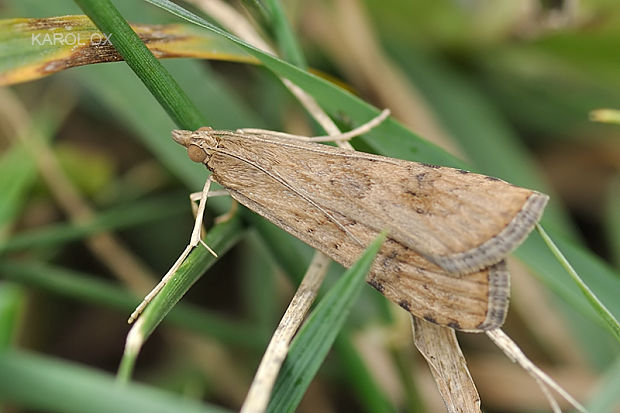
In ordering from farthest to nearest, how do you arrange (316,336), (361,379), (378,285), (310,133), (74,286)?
(310,133) < (74,286) < (361,379) < (378,285) < (316,336)

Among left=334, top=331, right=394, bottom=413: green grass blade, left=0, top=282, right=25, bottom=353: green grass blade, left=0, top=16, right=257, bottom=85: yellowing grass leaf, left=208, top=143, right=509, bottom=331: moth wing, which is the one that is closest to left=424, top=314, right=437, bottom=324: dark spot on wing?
left=208, top=143, right=509, bottom=331: moth wing

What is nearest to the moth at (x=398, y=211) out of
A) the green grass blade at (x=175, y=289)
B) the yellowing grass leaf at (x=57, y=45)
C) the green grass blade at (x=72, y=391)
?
the green grass blade at (x=175, y=289)

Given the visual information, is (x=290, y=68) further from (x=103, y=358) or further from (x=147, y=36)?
(x=103, y=358)

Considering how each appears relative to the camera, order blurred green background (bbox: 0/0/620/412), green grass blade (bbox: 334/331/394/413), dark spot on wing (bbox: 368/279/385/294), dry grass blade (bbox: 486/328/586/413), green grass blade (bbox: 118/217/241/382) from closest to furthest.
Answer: green grass blade (bbox: 118/217/241/382), dry grass blade (bbox: 486/328/586/413), dark spot on wing (bbox: 368/279/385/294), green grass blade (bbox: 334/331/394/413), blurred green background (bbox: 0/0/620/412)

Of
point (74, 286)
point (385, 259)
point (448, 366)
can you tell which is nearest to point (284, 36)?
point (385, 259)

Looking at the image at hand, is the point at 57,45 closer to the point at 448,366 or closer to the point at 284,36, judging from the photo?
the point at 284,36

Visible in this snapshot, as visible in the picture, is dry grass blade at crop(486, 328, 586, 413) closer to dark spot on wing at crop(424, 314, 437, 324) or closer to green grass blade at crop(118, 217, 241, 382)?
dark spot on wing at crop(424, 314, 437, 324)
